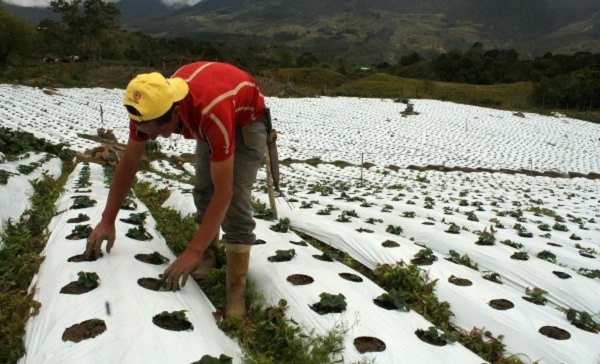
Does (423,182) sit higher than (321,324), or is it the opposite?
(321,324)

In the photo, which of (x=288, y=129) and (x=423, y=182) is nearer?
(x=423, y=182)

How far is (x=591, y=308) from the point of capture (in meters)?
3.58

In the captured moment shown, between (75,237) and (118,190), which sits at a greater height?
(118,190)

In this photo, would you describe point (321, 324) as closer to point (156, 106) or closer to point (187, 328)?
point (187, 328)

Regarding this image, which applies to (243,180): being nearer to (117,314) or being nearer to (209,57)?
(117,314)

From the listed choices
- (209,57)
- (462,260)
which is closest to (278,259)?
(462,260)

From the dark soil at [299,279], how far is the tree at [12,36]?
51.9 meters

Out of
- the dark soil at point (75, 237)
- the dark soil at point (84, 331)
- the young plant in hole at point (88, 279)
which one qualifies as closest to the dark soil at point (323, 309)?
the dark soil at point (84, 331)

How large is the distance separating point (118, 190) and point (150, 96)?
1.01m

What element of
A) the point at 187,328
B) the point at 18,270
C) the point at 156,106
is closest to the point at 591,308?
the point at 187,328

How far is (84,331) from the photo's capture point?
7.34 feet

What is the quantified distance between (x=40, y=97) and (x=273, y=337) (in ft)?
85.2

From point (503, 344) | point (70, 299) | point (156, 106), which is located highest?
point (156, 106)

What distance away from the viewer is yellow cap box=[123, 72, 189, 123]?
207 centimetres
